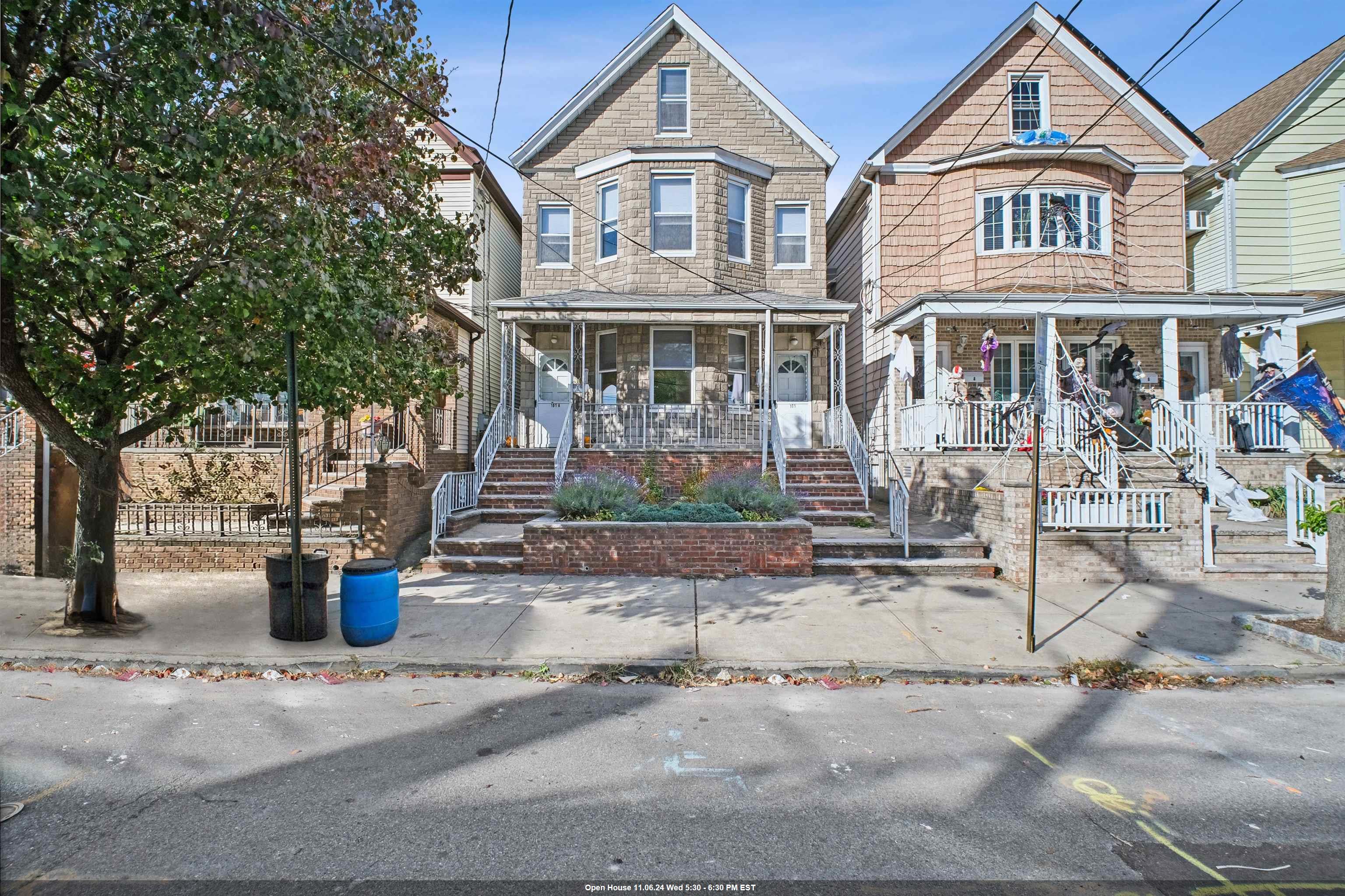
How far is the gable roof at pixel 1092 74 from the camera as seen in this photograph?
1691cm

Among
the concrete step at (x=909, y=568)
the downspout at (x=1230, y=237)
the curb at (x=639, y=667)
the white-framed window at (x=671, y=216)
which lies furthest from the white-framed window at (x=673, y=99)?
the curb at (x=639, y=667)

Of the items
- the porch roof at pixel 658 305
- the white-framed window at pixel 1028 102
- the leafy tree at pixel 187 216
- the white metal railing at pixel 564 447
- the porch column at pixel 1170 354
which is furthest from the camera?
the white-framed window at pixel 1028 102

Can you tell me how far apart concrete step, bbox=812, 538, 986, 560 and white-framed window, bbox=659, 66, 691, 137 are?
1197 centimetres

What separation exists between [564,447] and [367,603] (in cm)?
715

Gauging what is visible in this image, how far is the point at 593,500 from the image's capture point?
10.3 metres

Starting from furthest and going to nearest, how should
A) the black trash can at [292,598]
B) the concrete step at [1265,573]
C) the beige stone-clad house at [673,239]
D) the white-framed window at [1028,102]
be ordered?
the white-framed window at [1028,102], the beige stone-clad house at [673,239], the concrete step at [1265,573], the black trash can at [292,598]

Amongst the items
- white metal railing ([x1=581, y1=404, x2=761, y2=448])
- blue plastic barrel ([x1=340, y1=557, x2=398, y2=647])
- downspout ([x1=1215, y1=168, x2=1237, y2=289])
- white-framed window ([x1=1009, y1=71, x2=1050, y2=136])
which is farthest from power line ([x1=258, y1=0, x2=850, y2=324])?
downspout ([x1=1215, y1=168, x2=1237, y2=289])

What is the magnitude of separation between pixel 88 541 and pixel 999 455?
14.0 meters

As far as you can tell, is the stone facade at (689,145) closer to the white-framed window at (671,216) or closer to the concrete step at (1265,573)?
the white-framed window at (671,216)

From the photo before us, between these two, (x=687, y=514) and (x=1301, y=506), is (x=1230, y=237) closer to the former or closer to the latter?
(x=1301, y=506)

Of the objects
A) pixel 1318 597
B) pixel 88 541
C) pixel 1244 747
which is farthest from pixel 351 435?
pixel 1318 597

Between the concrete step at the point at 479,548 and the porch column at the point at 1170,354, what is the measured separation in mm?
13447

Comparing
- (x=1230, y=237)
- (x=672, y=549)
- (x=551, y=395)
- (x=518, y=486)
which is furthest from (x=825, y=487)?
(x=1230, y=237)

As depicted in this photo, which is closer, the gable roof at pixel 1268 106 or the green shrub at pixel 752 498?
the green shrub at pixel 752 498
